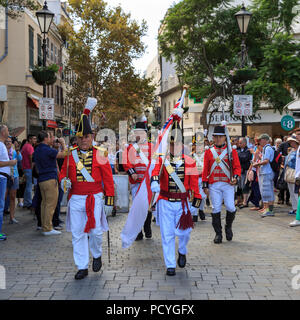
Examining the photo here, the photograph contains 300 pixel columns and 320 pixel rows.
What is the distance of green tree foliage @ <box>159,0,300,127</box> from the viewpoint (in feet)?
73.8

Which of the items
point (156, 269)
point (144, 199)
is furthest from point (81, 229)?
point (156, 269)

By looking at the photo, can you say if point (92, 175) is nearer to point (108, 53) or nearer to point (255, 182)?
point (255, 182)

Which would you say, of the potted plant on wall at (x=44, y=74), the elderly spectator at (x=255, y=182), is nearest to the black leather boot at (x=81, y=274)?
the elderly spectator at (x=255, y=182)

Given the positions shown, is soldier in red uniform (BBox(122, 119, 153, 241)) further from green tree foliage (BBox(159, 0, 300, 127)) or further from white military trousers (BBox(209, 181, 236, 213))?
green tree foliage (BBox(159, 0, 300, 127))

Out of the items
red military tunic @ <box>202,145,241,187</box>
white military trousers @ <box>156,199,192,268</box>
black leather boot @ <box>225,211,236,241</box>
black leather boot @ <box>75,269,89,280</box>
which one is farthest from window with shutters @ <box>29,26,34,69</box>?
black leather boot @ <box>75,269,89,280</box>

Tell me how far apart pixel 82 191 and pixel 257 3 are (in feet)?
72.8

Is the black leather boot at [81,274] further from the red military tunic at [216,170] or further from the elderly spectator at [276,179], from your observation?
the elderly spectator at [276,179]

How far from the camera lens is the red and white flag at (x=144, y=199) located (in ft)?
21.2

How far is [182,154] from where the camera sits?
6574 millimetres

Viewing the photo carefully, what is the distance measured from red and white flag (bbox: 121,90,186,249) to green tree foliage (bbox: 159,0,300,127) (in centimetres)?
1672

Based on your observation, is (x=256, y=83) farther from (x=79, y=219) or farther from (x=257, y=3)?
(x=79, y=219)

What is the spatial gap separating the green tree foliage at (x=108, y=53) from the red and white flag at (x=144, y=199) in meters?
25.6

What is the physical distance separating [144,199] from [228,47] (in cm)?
2153
